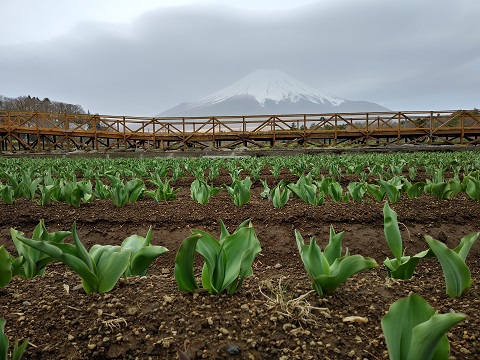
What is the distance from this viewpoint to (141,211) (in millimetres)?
4383

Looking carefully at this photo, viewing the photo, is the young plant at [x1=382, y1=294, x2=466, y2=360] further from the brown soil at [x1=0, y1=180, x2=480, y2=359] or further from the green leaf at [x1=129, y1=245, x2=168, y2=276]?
the green leaf at [x1=129, y1=245, x2=168, y2=276]

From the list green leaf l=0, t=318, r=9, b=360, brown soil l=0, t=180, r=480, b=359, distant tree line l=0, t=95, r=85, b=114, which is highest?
distant tree line l=0, t=95, r=85, b=114

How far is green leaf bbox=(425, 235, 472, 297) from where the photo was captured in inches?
60.4

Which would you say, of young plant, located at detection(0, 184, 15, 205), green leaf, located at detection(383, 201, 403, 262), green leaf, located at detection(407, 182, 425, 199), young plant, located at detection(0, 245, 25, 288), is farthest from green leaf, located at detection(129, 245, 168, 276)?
green leaf, located at detection(407, 182, 425, 199)

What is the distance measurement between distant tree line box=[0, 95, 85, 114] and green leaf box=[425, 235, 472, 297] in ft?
158

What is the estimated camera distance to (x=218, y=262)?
158 cm

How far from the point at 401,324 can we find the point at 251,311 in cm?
58

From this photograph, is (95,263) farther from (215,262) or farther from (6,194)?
(6,194)

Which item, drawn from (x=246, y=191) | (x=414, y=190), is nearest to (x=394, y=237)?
(x=246, y=191)

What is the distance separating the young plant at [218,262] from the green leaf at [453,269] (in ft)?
2.50

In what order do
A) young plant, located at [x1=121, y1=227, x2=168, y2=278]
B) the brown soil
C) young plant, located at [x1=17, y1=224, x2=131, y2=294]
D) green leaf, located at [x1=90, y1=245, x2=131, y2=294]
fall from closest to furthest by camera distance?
1. the brown soil
2. young plant, located at [x1=17, y1=224, x2=131, y2=294]
3. green leaf, located at [x1=90, y1=245, x2=131, y2=294]
4. young plant, located at [x1=121, y1=227, x2=168, y2=278]

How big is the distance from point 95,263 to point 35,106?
51.2 meters

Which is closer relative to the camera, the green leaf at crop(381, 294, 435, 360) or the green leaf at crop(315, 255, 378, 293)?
the green leaf at crop(381, 294, 435, 360)

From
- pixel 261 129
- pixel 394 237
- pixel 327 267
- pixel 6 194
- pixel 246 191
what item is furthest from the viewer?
pixel 261 129
